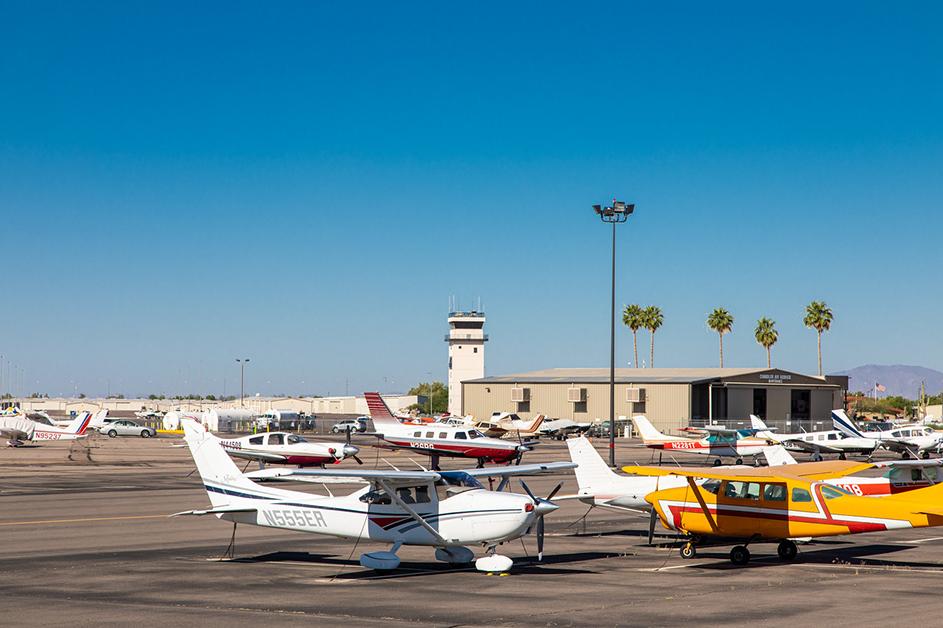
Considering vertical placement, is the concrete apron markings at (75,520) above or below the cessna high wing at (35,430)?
below

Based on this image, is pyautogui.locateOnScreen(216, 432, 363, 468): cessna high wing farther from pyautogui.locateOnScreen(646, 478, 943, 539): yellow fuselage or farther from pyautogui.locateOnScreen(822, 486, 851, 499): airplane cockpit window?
pyautogui.locateOnScreen(822, 486, 851, 499): airplane cockpit window

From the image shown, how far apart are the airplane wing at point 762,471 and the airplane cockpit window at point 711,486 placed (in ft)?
0.76

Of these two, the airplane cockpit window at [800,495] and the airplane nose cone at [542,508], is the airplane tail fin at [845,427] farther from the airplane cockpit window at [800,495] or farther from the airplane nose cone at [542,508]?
the airplane nose cone at [542,508]

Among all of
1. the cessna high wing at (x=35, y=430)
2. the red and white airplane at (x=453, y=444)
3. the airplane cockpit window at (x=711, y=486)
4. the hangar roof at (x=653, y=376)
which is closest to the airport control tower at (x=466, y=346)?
the hangar roof at (x=653, y=376)

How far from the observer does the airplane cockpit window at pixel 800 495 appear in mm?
22078

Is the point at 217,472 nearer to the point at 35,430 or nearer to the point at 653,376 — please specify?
the point at 35,430

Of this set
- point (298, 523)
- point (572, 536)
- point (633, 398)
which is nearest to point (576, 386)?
point (633, 398)

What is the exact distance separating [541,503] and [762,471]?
625 centimetres

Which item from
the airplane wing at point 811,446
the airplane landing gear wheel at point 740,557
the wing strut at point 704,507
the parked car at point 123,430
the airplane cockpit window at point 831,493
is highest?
the airplane cockpit window at point 831,493

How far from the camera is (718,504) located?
22719mm

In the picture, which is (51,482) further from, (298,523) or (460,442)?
(298,523)

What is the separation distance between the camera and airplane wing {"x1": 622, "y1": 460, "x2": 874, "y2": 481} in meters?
22.6

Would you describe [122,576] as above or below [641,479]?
below

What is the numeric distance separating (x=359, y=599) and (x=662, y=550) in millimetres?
9426
